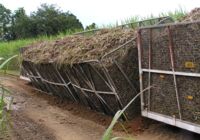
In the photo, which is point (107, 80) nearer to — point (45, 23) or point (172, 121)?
point (172, 121)

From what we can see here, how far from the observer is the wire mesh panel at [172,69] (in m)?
6.86

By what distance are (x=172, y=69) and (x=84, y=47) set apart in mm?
3282

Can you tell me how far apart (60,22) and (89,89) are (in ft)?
93.7

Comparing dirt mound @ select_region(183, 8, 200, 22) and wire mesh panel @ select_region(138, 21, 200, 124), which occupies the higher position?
dirt mound @ select_region(183, 8, 200, 22)

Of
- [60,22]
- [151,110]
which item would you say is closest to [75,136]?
[151,110]

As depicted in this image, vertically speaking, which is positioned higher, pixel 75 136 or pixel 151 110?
pixel 151 110

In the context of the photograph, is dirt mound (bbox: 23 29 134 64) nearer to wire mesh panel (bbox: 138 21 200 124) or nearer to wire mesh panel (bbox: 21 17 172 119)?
wire mesh panel (bbox: 21 17 172 119)

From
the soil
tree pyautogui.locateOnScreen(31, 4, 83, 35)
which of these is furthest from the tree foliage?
the soil

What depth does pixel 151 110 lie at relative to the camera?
827 cm

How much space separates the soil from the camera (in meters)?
8.13

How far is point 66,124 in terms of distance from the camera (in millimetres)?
10141

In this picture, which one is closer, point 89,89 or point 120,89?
point 120,89

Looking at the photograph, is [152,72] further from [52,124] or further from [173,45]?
[52,124]

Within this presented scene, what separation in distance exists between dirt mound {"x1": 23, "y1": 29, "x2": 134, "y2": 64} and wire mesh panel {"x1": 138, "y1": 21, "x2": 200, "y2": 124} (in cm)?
94
